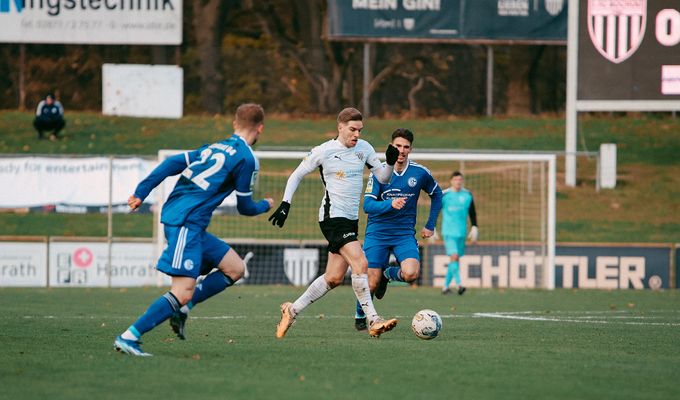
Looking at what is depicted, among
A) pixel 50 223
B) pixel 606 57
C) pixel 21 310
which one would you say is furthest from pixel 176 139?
pixel 21 310

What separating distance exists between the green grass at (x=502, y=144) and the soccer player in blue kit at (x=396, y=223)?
1622cm

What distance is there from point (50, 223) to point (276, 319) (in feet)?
55.3

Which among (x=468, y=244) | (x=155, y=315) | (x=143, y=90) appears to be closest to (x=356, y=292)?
(x=155, y=315)

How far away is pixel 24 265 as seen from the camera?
72.8 ft

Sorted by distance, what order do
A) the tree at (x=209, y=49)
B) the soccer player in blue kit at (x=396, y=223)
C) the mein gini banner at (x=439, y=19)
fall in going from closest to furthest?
the soccer player in blue kit at (x=396, y=223) → the mein gini banner at (x=439, y=19) → the tree at (x=209, y=49)

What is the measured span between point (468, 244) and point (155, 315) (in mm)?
14441

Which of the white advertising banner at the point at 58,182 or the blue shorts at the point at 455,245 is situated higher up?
the white advertising banner at the point at 58,182

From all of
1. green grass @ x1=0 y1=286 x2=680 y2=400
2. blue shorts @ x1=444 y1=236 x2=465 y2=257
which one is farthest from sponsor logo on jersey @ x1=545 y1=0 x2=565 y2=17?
green grass @ x1=0 y1=286 x2=680 y2=400

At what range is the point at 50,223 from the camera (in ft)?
96.0

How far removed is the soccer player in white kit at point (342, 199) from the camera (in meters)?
11.3

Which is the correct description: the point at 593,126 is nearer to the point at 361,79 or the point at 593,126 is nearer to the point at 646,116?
the point at 646,116

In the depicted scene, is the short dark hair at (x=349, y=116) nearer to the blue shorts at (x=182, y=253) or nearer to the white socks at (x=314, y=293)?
the white socks at (x=314, y=293)

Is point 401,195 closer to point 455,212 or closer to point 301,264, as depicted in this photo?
point 455,212

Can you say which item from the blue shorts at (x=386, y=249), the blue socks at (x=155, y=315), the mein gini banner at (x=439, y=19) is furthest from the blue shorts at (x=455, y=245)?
the mein gini banner at (x=439, y=19)
